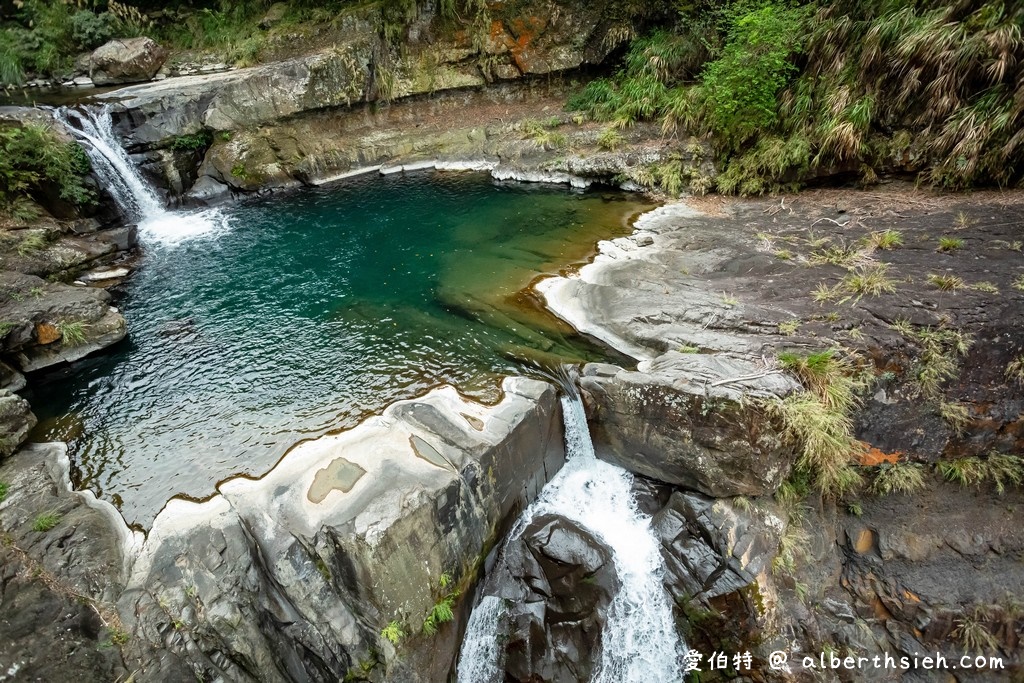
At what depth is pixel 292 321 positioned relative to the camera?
8055 millimetres

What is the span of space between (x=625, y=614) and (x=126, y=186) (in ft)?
45.1

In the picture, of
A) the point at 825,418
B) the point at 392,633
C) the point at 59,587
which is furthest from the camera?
the point at 825,418

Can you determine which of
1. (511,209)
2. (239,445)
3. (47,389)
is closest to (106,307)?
(47,389)

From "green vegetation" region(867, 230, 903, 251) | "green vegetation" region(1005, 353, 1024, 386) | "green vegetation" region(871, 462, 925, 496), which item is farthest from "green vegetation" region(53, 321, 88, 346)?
"green vegetation" region(1005, 353, 1024, 386)

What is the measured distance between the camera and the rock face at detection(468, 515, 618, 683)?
4.98 meters

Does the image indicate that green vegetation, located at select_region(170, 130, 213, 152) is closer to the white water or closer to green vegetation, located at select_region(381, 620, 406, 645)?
the white water

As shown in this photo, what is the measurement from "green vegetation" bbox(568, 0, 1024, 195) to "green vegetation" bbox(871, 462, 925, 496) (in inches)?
213

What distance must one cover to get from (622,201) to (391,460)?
8.57 meters

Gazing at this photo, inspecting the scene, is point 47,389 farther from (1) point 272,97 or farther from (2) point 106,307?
(1) point 272,97

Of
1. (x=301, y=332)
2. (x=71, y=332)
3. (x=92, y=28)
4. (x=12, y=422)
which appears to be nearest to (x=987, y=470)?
(x=301, y=332)

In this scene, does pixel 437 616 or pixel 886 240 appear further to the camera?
pixel 886 240

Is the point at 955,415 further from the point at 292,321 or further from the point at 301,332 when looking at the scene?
the point at 292,321

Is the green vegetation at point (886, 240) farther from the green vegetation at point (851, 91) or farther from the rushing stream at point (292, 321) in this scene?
the rushing stream at point (292, 321)

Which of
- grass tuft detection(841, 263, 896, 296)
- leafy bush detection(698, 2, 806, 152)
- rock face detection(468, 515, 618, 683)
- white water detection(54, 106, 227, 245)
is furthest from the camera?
white water detection(54, 106, 227, 245)
